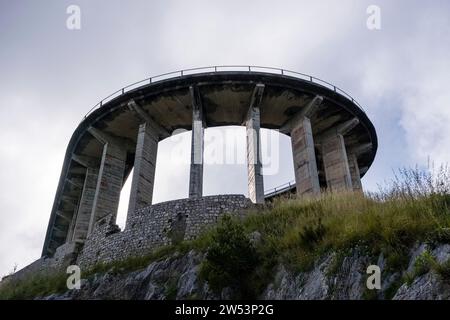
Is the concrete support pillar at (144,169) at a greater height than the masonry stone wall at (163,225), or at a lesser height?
greater

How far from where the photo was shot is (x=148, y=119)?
62.5ft

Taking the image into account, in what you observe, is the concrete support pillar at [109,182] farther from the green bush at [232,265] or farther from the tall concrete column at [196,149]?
the green bush at [232,265]

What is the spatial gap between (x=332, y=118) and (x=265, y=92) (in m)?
4.53

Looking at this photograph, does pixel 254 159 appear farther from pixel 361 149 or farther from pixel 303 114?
pixel 361 149

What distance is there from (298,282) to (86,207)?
56.8 ft

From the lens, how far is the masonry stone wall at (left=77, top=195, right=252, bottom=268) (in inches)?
A: 490

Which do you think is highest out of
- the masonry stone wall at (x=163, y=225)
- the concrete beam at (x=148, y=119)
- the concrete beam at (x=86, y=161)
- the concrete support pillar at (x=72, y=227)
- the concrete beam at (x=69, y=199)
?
the concrete beam at (x=148, y=119)

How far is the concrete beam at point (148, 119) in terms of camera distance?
1821 cm

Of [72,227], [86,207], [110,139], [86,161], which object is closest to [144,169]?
[110,139]

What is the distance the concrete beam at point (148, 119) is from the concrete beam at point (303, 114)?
678 cm

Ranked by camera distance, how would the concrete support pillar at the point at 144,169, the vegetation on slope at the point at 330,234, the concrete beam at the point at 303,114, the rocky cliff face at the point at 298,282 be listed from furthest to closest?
the concrete beam at the point at 303,114 < the concrete support pillar at the point at 144,169 < the vegetation on slope at the point at 330,234 < the rocky cliff face at the point at 298,282

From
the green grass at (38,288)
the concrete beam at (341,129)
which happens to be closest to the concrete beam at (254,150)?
the concrete beam at (341,129)

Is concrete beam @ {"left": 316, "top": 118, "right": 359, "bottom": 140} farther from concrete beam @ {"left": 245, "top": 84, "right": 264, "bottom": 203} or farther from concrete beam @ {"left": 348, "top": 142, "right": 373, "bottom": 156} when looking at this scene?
concrete beam @ {"left": 245, "top": 84, "right": 264, "bottom": 203}
